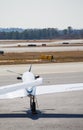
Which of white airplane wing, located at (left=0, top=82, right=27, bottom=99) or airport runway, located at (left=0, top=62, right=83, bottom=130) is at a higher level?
white airplane wing, located at (left=0, top=82, right=27, bottom=99)

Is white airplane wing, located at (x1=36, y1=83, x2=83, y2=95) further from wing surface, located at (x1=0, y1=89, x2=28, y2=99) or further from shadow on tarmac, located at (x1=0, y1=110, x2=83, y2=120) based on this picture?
shadow on tarmac, located at (x1=0, y1=110, x2=83, y2=120)

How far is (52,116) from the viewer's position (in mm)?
24844

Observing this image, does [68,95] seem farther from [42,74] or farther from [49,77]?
[42,74]

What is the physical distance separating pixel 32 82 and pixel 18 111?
126 inches

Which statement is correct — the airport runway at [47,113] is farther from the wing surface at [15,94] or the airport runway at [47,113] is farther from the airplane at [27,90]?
the wing surface at [15,94]

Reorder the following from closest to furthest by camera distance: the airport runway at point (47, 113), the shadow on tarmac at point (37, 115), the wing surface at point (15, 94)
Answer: the wing surface at point (15, 94)
the airport runway at point (47, 113)
the shadow on tarmac at point (37, 115)

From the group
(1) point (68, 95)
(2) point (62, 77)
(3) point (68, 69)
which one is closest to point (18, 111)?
(1) point (68, 95)

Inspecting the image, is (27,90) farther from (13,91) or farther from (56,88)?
(56,88)

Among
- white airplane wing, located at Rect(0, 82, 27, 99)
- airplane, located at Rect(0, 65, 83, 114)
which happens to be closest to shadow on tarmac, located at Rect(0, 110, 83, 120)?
airplane, located at Rect(0, 65, 83, 114)

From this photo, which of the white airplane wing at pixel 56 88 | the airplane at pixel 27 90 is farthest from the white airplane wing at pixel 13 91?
the white airplane wing at pixel 56 88

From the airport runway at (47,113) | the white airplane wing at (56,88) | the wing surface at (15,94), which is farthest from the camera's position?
the white airplane wing at (56,88)

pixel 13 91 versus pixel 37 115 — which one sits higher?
pixel 13 91

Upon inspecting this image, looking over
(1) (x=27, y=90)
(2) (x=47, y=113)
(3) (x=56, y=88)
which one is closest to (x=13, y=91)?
(1) (x=27, y=90)

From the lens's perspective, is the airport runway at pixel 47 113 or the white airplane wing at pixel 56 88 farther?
the white airplane wing at pixel 56 88
